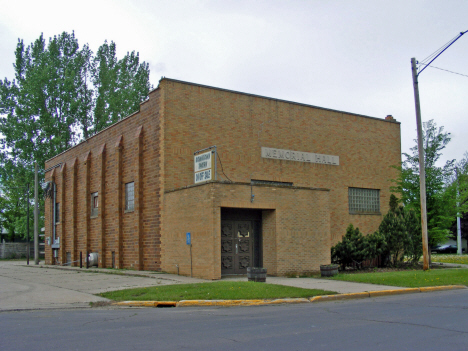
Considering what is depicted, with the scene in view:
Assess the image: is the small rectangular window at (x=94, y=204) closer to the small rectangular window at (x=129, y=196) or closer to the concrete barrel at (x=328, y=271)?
the small rectangular window at (x=129, y=196)

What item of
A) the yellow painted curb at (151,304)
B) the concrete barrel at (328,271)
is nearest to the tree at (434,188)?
the concrete barrel at (328,271)

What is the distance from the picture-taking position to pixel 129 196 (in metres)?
26.3

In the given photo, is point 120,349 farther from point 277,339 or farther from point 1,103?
point 1,103

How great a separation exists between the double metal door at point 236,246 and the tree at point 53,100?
29202 millimetres

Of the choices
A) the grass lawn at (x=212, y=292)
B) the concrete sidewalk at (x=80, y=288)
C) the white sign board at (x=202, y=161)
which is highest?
the white sign board at (x=202, y=161)

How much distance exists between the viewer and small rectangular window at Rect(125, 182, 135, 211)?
25859 millimetres

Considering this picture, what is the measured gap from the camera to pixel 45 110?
45.8 metres

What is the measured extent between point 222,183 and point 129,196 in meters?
8.59

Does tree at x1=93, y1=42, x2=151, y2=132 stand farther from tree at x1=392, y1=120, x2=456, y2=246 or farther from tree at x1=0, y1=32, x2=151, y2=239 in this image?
tree at x1=392, y1=120, x2=456, y2=246

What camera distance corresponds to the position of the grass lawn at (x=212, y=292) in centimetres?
1336

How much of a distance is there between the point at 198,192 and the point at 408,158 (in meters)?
13.7

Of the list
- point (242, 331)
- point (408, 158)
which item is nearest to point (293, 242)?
point (408, 158)

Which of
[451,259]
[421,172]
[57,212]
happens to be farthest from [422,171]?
[57,212]

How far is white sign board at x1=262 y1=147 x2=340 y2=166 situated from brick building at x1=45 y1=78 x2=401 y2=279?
63mm
